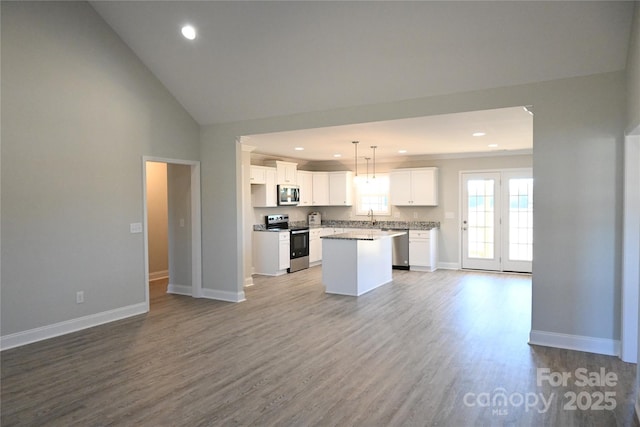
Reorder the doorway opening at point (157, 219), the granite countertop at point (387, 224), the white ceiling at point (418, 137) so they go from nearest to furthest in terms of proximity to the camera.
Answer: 1. the white ceiling at point (418, 137)
2. the doorway opening at point (157, 219)
3. the granite countertop at point (387, 224)

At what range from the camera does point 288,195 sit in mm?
9039

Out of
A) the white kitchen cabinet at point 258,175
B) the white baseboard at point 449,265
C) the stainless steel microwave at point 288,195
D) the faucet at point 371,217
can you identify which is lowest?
the white baseboard at point 449,265

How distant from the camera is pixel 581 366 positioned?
3750mm

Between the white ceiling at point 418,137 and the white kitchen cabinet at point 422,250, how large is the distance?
1.65 metres

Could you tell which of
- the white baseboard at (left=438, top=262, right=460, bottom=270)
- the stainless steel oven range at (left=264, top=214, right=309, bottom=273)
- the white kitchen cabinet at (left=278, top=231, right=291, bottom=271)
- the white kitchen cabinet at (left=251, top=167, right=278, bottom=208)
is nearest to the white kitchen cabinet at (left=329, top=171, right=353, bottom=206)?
the stainless steel oven range at (left=264, top=214, right=309, bottom=273)

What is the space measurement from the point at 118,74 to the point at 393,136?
12.5 ft

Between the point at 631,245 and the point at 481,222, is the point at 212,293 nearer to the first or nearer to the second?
the point at 631,245

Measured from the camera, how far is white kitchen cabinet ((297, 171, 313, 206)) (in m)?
9.59

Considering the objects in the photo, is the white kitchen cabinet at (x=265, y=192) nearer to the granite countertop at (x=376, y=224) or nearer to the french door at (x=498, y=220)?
the granite countertop at (x=376, y=224)

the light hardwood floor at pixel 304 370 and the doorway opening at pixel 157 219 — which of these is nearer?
the light hardwood floor at pixel 304 370

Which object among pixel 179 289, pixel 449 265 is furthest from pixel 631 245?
pixel 179 289

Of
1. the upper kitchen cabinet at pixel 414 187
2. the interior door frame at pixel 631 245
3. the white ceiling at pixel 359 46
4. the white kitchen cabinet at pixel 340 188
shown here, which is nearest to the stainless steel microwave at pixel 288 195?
the white kitchen cabinet at pixel 340 188

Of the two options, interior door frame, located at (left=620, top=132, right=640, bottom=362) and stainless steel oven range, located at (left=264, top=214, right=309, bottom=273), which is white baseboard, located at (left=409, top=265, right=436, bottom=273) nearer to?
stainless steel oven range, located at (left=264, top=214, right=309, bottom=273)

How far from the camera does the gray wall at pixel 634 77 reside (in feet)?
10.7
